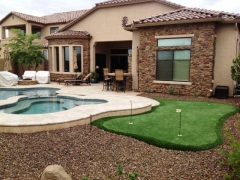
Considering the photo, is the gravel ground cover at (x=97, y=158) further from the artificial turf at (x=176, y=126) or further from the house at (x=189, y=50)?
the house at (x=189, y=50)

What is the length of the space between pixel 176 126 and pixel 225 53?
7.14 meters

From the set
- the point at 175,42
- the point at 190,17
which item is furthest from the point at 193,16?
the point at 175,42

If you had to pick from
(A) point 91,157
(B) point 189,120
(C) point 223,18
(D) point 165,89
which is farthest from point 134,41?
(A) point 91,157

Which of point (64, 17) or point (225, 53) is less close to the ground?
point (64, 17)

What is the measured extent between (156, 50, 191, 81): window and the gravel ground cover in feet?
22.6

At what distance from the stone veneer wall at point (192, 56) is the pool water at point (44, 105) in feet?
13.5

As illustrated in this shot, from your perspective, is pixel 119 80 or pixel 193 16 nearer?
pixel 193 16

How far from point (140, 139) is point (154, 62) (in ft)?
26.5

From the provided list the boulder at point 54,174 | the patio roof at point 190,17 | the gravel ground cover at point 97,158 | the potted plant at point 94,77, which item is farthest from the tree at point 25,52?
the boulder at point 54,174

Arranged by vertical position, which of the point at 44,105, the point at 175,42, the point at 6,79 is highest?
the point at 175,42

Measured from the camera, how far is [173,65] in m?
12.4

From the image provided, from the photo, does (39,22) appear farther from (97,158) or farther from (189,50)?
(97,158)

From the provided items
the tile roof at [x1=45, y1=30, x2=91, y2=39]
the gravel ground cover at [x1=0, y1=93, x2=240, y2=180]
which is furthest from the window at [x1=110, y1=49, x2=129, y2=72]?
the gravel ground cover at [x1=0, y1=93, x2=240, y2=180]

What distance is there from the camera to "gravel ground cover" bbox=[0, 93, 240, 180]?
3.86 metres
